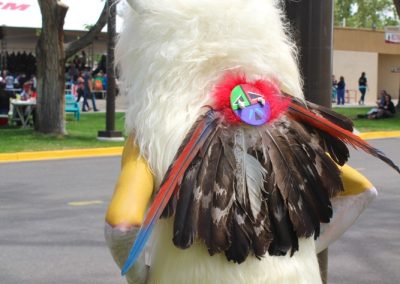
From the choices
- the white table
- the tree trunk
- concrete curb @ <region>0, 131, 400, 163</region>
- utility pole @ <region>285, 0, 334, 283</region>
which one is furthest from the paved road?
the white table

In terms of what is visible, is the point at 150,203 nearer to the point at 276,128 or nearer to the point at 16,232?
the point at 276,128

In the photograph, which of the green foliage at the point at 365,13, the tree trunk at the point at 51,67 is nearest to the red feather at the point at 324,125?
the tree trunk at the point at 51,67

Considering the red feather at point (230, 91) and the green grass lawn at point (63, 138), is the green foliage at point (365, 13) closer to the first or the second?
→ the green grass lawn at point (63, 138)

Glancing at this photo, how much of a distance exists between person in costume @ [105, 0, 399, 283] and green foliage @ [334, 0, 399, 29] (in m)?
62.1

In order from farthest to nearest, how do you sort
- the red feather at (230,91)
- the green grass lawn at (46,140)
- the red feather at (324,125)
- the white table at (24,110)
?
the white table at (24,110), the green grass lawn at (46,140), the red feather at (324,125), the red feather at (230,91)

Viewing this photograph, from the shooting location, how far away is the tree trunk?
561 inches

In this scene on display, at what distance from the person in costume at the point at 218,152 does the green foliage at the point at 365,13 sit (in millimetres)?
62060

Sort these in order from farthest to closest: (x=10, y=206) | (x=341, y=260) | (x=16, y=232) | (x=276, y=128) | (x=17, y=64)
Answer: (x=17, y=64) → (x=10, y=206) → (x=16, y=232) → (x=341, y=260) → (x=276, y=128)

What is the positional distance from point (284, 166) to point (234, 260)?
31 centimetres

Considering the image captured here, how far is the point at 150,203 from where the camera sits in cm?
189

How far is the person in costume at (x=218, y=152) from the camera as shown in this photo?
1.82 metres

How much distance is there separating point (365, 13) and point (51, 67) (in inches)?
2224

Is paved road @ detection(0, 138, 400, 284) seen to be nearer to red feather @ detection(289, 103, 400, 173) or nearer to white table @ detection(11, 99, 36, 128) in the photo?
red feather @ detection(289, 103, 400, 173)

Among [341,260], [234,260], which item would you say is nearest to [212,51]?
[234,260]
